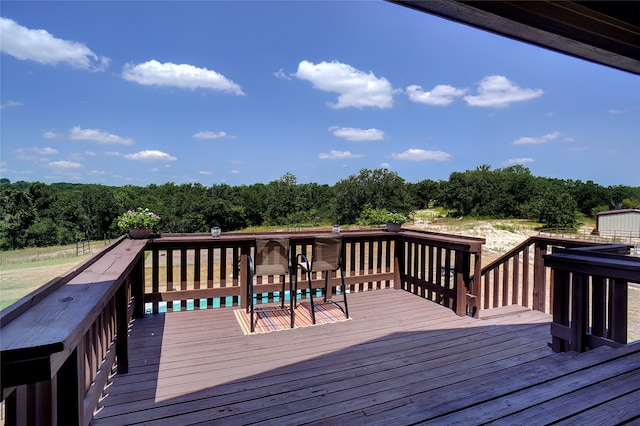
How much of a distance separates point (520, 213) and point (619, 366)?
37336mm

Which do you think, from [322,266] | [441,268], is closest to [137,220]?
[322,266]

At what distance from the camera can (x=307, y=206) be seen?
1310 inches

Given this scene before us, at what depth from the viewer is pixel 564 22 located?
1.86 m

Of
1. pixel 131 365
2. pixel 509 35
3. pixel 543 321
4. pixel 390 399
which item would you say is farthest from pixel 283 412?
pixel 543 321

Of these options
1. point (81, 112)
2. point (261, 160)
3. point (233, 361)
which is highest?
point (81, 112)

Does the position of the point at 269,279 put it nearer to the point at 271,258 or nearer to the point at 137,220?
the point at 271,258

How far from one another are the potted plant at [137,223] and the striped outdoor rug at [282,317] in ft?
4.46

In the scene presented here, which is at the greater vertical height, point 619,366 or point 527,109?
point 527,109

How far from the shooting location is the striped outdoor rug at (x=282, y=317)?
133 inches

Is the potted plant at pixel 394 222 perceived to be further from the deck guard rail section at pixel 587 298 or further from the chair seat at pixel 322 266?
the deck guard rail section at pixel 587 298

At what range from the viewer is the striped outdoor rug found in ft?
11.1

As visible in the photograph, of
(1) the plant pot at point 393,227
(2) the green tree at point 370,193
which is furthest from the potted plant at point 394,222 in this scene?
(2) the green tree at point 370,193

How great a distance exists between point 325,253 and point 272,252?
0.62 metres

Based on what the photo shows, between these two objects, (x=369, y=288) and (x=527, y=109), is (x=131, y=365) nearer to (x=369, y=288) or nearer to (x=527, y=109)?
(x=369, y=288)
